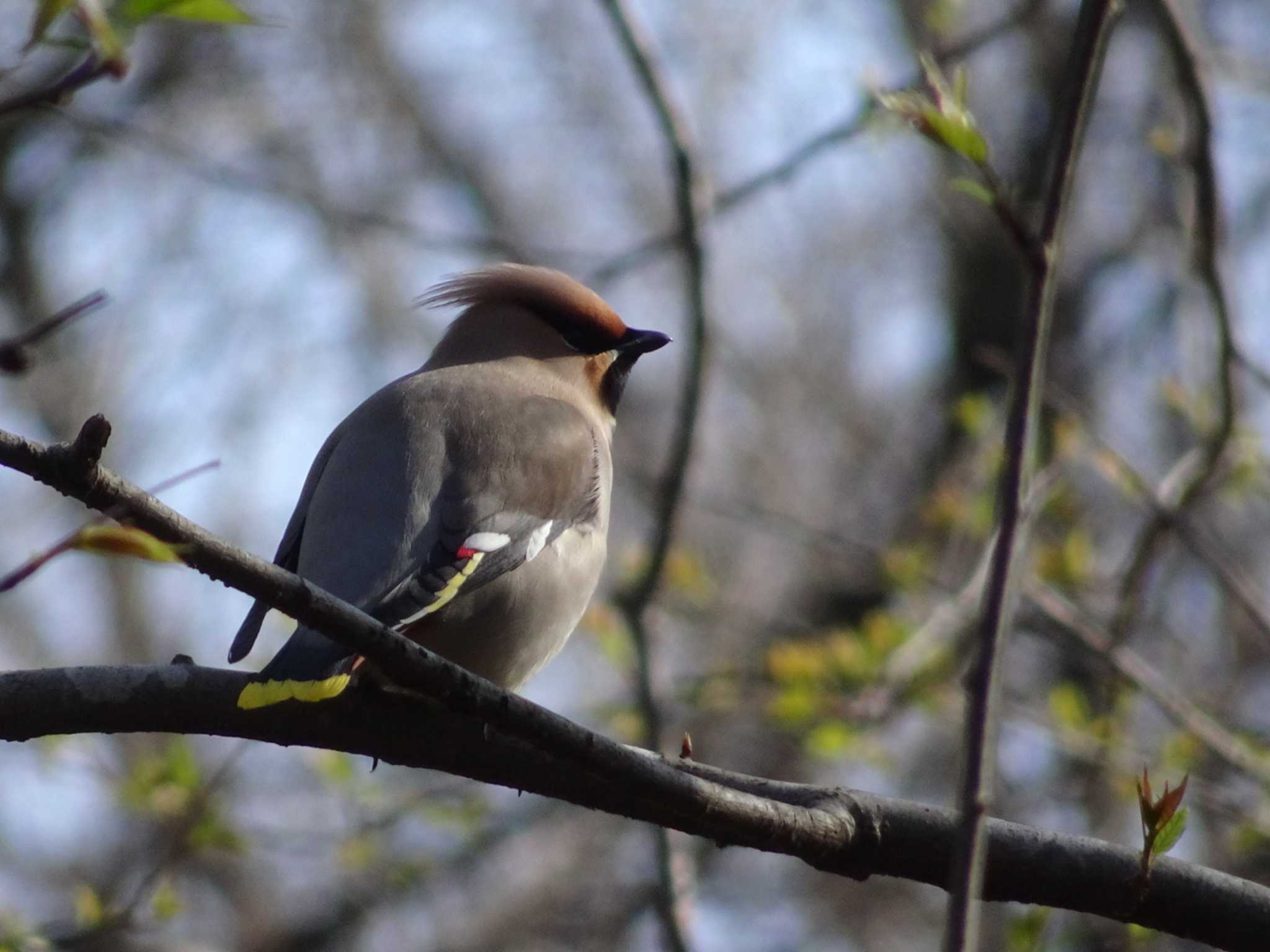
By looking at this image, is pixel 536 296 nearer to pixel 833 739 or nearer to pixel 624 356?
pixel 624 356

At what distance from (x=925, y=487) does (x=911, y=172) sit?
2732 millimetres

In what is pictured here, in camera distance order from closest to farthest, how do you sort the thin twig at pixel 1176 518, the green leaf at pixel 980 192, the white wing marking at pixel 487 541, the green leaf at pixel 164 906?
1. the green leaf at pixel 980 192
2. the white wing marking at pixel 487 541
3. the green leaf at pixel 164 906
4. the thin twig at pixel 1176 518

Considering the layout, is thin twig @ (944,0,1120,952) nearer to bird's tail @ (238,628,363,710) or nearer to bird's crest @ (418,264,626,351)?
bird's tail @ (238,628,363,710)

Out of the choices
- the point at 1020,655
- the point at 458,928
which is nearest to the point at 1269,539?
the point at 1020,655

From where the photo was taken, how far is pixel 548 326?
515 cm

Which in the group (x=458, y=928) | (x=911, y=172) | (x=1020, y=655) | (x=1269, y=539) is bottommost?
(x=458, y=928)

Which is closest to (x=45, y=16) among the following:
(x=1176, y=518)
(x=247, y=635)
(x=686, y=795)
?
(x=686, y=795)

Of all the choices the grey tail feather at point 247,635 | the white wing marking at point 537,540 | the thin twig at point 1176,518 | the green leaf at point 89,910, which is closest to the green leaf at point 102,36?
the grey tail feather at point 247,635

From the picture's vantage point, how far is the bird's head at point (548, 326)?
199 inches

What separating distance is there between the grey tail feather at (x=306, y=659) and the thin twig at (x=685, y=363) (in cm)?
190

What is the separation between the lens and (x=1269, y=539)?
32.3ft

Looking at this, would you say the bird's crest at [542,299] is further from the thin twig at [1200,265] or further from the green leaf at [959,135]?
the green leaf at [959,135]

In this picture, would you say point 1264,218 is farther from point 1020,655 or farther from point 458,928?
point 458,928

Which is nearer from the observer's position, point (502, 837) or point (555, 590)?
point (555, 590)
